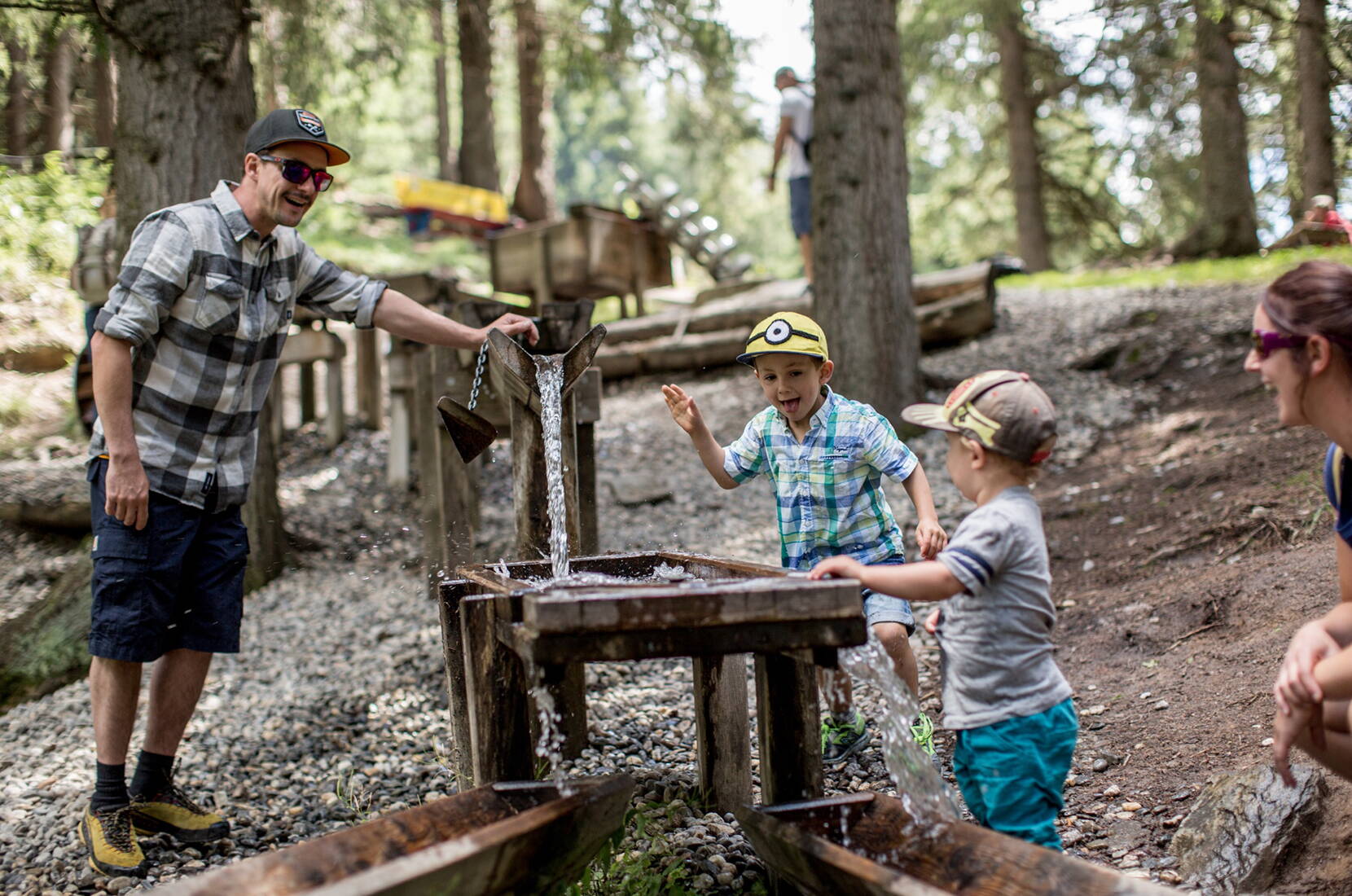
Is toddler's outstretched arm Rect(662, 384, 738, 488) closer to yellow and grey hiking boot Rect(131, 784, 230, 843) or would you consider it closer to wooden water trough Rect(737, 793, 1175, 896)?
wooden water trough Rect(737, 793, 1175, 896)

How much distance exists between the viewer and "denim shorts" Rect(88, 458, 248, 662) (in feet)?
11.5

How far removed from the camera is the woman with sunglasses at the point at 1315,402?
2.38 meters

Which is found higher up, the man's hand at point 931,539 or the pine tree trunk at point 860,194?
the pine tree trunk at point 860,194

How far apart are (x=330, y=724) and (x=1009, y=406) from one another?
356cm

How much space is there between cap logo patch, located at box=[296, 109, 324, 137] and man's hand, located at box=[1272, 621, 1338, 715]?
335 cm

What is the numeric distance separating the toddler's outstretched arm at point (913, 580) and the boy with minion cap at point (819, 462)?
96cm

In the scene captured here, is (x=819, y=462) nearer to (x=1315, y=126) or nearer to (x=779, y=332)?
(x=779, y=332)

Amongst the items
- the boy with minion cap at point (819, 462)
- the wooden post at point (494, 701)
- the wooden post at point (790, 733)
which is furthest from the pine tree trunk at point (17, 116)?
the wooden post at point (790, 733)

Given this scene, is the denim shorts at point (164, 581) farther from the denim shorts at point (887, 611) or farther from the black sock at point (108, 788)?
the denim shorts at point (887, 611)

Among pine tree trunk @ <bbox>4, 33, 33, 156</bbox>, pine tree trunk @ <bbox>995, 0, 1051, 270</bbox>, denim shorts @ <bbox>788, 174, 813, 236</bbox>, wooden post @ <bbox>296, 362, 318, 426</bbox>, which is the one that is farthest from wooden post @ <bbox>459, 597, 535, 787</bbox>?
pine tree trunk @ <bbox>995, 0, 1051, 270</bbox>

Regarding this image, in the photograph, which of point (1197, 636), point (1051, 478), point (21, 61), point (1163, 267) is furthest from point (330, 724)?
point (1163, 267)

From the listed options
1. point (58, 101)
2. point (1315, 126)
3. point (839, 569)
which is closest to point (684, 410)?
point (839, 569)

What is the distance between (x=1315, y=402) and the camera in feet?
8.01

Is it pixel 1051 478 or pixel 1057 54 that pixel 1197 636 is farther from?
pixel 1057 54
